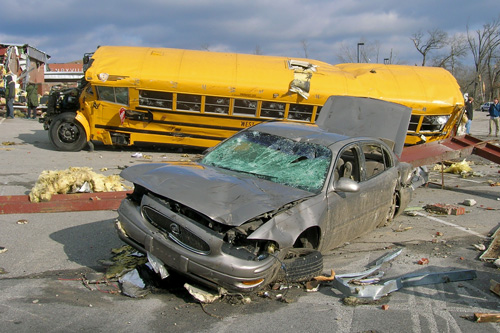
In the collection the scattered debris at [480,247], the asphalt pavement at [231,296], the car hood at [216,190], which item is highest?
the car hood at [216,190]

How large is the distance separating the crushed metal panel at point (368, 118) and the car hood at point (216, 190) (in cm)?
378

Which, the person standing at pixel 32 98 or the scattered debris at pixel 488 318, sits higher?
the person standing at pixel 32 98

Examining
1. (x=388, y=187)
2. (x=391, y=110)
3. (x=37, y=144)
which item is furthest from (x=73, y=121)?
(x=388, y=187)

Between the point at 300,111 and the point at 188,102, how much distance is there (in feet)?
10.3

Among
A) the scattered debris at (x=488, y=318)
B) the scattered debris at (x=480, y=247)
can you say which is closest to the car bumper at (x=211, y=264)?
the scattered debris at (x=488, y=318)

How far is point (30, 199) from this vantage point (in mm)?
6801

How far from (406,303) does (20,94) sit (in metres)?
26.6

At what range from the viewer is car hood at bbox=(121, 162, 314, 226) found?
4051 mm

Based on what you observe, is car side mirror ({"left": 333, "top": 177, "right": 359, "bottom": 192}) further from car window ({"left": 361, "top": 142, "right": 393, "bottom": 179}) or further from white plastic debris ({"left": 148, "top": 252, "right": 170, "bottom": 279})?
white plastic debris ({"left": 148, "top": 252, "right": 170, "bottom": 279})

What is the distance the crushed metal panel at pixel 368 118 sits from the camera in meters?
8.39

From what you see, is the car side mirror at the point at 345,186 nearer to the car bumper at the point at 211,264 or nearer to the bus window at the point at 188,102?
the car bumper at the point at 211,264

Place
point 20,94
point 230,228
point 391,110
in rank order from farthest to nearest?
1. point 20,94
2. point 391,110
3. point 230,228

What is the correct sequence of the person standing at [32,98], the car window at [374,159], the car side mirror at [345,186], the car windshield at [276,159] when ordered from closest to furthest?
the car side mirror at [345,186] → the car windshield at [276,159] → the car window at [374,159] → the person standing at [32,98]

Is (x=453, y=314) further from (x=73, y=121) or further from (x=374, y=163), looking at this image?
(x=73, y=121)
